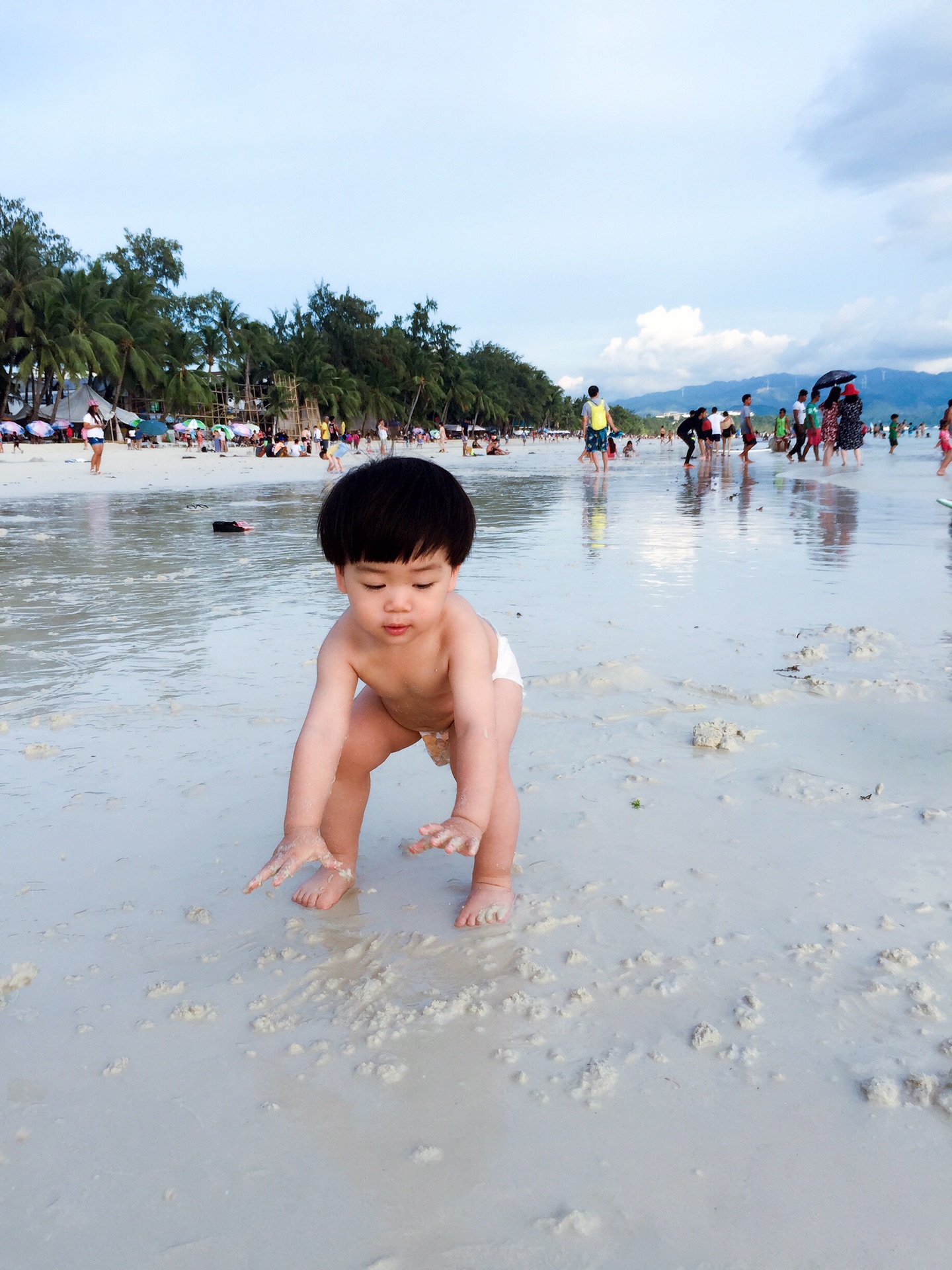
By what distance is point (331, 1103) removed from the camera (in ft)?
4.51

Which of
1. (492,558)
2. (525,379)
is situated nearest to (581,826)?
(492,558)

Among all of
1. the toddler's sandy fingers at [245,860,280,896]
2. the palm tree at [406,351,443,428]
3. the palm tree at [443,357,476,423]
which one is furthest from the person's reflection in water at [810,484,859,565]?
the palm tree at [443,357,476,423]

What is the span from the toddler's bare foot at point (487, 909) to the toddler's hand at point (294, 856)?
316mm

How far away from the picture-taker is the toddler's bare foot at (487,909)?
6.29 feet

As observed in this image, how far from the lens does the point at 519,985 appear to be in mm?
1688

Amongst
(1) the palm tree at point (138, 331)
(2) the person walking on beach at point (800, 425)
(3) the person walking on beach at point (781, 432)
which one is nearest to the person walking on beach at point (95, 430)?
(2) the person walking on beach at point (800, 425)

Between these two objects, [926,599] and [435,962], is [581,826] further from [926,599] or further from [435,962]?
[926,599]

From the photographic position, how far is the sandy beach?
3.84 ft

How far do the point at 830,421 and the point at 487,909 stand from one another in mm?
19283

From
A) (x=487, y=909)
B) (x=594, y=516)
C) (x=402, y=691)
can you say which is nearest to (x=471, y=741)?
(x=402, y=691)

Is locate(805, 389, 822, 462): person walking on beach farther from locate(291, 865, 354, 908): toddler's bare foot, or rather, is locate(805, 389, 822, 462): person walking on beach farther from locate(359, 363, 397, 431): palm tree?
locate(359, 363, 397, 431): palm tree

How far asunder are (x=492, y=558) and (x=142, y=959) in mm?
5402

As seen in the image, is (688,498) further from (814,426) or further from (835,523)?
(814,426)

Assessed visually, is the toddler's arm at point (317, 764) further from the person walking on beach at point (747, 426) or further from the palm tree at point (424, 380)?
the palm tree at point (424, 380)
